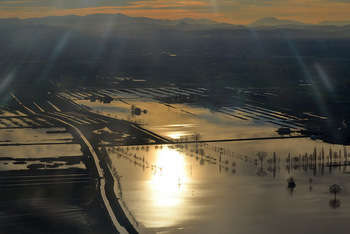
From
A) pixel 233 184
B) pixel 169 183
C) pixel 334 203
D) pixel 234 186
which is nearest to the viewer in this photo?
pixel 334 203

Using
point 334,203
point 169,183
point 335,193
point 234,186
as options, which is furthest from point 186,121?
point 334,203

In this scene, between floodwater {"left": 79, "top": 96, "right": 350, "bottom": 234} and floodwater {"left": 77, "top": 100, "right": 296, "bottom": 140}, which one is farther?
floodwater {"left": 77, "top": 100, "right": 296, "bottom": 140}

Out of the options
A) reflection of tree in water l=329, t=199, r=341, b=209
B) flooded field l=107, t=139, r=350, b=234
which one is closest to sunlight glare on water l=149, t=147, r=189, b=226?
flooded field l=107, t=139, r=350, b=234

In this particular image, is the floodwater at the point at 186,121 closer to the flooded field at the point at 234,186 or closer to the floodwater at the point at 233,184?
the floodwater at the point at 233,184

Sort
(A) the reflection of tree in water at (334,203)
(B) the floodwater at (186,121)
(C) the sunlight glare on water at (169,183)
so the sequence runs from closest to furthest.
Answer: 1. (C) the sunlight glare on water at (169,183)
2. (A) the reflection of tree in water at (334,203)
3. (B) the floodwater at (186,121)

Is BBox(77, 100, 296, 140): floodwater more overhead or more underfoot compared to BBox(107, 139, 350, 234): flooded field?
more overhead

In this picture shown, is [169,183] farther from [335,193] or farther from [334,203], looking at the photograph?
[334,203]

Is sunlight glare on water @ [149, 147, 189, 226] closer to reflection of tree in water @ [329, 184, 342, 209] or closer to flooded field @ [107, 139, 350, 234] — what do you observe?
flooded field @ [107, 139, 350, 234]

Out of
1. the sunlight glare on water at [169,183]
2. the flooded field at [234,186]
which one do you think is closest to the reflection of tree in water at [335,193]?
the flooded field at [234,186]
